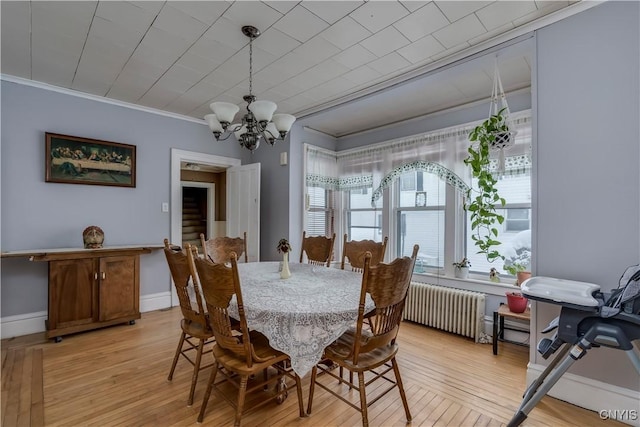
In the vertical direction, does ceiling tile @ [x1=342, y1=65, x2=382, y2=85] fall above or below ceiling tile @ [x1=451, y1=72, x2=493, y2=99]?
above

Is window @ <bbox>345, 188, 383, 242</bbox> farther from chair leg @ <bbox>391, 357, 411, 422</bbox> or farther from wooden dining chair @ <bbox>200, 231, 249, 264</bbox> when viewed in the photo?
chair leg @ <bbox>391, 357, 411, 422</bbox>

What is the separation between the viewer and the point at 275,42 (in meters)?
2.37

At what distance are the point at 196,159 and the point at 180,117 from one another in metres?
0.58

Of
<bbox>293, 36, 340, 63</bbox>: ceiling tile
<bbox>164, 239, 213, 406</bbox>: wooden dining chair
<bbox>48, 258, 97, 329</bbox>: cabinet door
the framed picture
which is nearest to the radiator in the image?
<bbox>164, 239, 213, 406</bbox>: wooden dining chair

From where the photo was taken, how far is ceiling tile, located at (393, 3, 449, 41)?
6.66ft

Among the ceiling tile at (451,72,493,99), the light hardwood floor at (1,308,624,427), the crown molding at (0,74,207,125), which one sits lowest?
the light hardwood floor at (1,308,624,427)

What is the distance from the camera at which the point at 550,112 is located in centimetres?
211

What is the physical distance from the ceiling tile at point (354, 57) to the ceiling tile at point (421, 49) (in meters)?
0.27

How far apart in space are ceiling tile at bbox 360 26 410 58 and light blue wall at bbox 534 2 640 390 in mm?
970

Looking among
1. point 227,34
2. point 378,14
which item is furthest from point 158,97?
point 378,14

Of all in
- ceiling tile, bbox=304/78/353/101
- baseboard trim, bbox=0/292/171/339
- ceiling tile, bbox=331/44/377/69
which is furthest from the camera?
ceiling tile, bbox=304/78/353/101

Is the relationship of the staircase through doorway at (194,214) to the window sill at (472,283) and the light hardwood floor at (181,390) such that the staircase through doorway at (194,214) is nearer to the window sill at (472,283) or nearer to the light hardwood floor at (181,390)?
the light hardwood floor at (181,390)

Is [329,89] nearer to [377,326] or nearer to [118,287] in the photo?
[377,326]

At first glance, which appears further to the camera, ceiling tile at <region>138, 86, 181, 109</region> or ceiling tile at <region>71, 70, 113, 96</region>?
ceiling tile at <region>138, 86, 181, 109</region>
